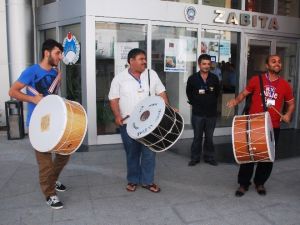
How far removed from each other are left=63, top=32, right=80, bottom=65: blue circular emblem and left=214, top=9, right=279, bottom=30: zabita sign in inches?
123

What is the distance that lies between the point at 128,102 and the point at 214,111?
2039 mm

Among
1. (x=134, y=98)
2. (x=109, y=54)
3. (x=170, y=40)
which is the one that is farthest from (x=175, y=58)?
(x=134, y=98)

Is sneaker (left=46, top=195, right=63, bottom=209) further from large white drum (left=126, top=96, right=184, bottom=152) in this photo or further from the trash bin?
the trash bin

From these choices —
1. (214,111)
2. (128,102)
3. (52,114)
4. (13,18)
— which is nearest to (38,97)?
(52,114)

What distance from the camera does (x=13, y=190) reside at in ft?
15.9

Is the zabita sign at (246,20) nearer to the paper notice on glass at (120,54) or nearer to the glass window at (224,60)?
the glass window at (224,60)

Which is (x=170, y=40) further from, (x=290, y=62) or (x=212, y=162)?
(x=290, y=62)

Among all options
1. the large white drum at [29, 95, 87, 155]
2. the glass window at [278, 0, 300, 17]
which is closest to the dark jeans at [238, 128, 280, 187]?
the large white drum at [29, 95, 87, 155]

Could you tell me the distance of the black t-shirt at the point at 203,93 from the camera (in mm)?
6066

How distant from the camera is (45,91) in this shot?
426 cm

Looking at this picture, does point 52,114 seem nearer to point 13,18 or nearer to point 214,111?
point 214,111

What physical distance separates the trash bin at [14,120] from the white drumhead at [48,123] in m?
4.17

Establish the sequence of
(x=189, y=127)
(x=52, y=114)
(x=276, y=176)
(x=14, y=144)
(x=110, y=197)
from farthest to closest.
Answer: (x=189, y=127), (x=14, y=144), (x=276, y=176), (x=110, y=197), (x=52, y=114)

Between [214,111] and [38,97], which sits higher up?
[38,97]
